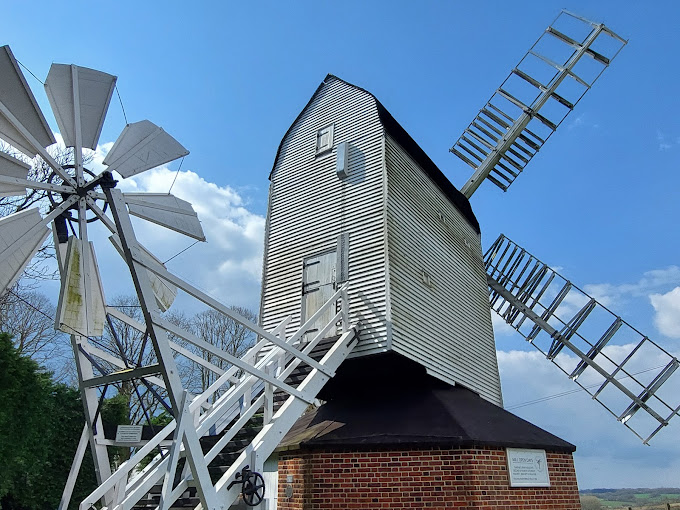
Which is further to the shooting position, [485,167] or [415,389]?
[485,167]

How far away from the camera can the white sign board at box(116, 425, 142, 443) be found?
21.1ft

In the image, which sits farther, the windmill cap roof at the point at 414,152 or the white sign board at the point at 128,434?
the windmill cap roof at the point at 414,152

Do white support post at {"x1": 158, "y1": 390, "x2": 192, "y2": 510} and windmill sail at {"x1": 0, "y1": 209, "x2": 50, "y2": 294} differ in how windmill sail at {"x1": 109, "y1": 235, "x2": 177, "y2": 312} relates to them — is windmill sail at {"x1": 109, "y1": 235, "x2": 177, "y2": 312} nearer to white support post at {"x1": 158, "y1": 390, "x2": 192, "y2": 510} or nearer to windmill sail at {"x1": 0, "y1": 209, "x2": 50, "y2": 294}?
windmill sail at {"x1": 0, "y1": 209, "x2": 50, "y2": 294}

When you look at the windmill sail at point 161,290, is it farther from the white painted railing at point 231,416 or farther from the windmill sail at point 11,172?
the windmill sail at point 11,172

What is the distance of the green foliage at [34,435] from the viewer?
8766 millimetres

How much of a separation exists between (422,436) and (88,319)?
17.1 feet

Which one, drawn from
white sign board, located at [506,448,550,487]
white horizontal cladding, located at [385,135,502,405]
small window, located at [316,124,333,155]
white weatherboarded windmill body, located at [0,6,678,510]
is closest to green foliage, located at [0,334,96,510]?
white weatherboarded windmill body, located at [0,6,678,510]

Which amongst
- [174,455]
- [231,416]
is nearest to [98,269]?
[174,455]

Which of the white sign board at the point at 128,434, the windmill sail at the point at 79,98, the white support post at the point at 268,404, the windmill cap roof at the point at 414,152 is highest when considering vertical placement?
the windmill cap roof at the point at 414,152

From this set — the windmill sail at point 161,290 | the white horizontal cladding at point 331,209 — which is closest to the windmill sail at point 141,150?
the windmill sail at point 161,290

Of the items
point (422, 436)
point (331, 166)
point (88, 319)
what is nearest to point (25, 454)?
point (88, 319)

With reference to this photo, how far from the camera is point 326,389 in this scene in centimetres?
1104

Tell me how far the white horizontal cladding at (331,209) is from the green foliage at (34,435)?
469 centimetres

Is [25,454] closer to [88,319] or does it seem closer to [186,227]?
[88,319]
